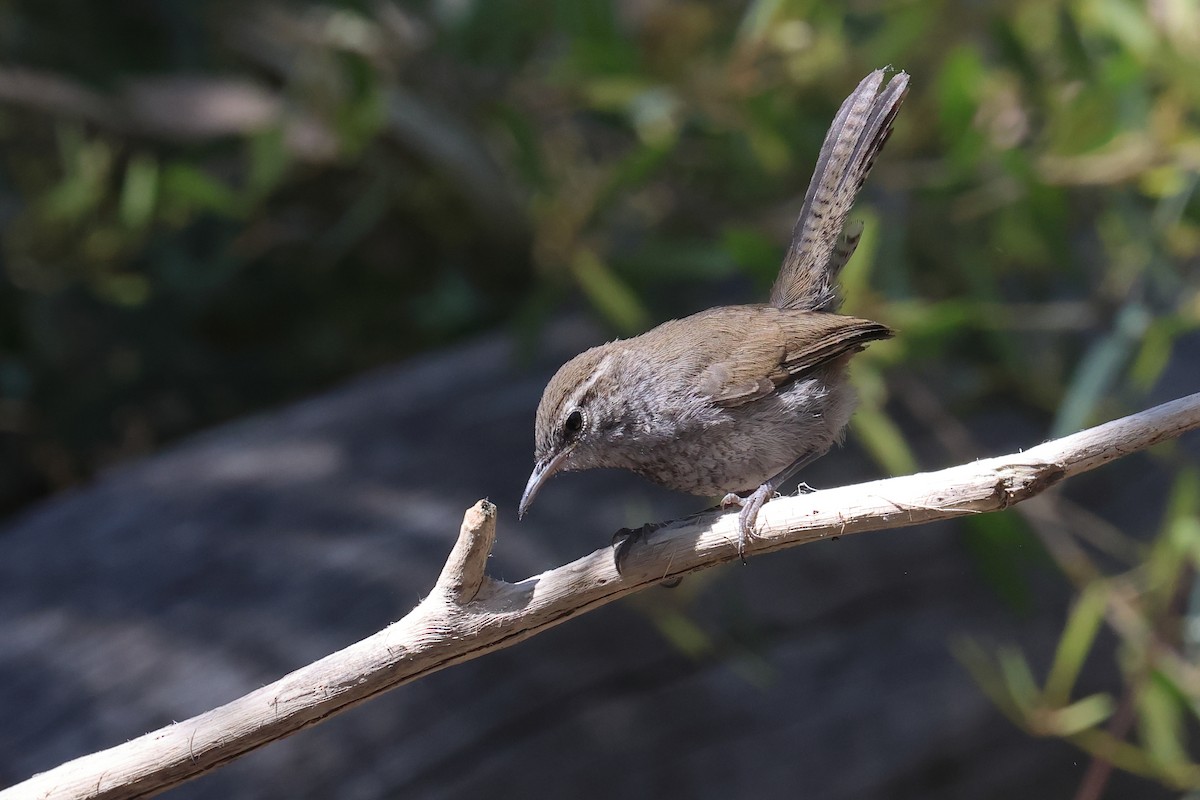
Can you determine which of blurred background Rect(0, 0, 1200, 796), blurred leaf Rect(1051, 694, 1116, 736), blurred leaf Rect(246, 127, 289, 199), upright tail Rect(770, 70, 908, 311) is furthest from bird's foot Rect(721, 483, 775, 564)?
blurred leaf Rect(246, 127, 289, 199)

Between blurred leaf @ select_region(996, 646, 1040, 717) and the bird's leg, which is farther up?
the bird's leg

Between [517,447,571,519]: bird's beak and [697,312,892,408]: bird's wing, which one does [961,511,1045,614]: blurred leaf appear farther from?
[517,447,571,519]: bird's beak

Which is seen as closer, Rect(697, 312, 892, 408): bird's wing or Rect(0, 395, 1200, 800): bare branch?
Rect(0, 395, 1200, 800): bare branch

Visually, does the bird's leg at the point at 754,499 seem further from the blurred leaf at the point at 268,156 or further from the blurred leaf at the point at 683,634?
the blurred leaf at the point at 268,156

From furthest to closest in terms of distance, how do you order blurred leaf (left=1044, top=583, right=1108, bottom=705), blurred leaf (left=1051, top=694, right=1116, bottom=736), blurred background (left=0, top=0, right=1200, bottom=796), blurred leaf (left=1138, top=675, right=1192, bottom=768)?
blurred background (left=0, top=0, right=1200, bottom=796), blurred leaf (left=1044, top=583, right=1108, bottom=705), blurred leaf (left=1138, top=675, right=1192, bottom=768), blurred leaf (left=1051, top=694, right=1116, bottom=736)

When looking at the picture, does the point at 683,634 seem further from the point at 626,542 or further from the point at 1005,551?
the point at 626,542

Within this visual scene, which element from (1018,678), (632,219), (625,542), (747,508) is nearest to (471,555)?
(625,542)

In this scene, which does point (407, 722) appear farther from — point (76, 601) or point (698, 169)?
point (698, 169)

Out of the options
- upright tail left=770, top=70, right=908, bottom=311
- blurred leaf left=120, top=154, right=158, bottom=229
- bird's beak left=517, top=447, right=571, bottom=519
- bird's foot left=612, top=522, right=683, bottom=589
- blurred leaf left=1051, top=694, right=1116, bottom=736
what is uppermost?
blurred leaf left=120, top=154, right=158, bottom=229
